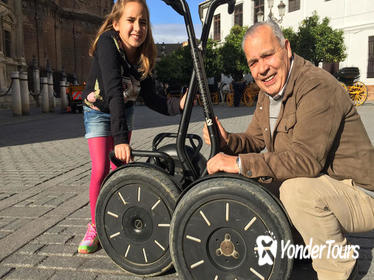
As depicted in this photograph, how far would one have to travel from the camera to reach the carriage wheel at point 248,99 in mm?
21367

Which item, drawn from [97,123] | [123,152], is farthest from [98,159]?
[123,152]

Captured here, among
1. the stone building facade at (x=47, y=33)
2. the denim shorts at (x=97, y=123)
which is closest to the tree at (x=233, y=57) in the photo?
the stone building facade at (x=47, y=33)

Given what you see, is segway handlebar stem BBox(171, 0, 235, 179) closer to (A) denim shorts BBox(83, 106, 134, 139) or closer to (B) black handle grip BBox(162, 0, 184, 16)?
(B) black handle grip BBox(162, 0, 184, 16)

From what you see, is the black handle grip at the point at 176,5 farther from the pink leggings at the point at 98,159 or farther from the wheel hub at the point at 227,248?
the wheel hub at the point at 227,248

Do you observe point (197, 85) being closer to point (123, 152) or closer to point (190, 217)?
point (123, 152)

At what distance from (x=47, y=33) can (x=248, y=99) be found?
76.0ft

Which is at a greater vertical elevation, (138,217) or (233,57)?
(233,57)

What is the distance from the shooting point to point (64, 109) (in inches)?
810

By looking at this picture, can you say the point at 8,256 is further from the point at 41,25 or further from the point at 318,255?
the point at 41,25

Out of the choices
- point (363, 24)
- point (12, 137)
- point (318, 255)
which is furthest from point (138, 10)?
point (363, 24)

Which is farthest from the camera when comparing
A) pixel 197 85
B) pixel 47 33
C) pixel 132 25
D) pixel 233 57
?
pixel 47 33

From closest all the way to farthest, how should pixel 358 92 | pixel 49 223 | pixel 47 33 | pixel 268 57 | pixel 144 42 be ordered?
1. pixel 268 57
2. pixel 144 42
3. pixel 49 223
4. pixel 358 92
5. pixel 47 33

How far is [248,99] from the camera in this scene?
71.8 feet

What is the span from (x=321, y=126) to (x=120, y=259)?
144 centimetres
